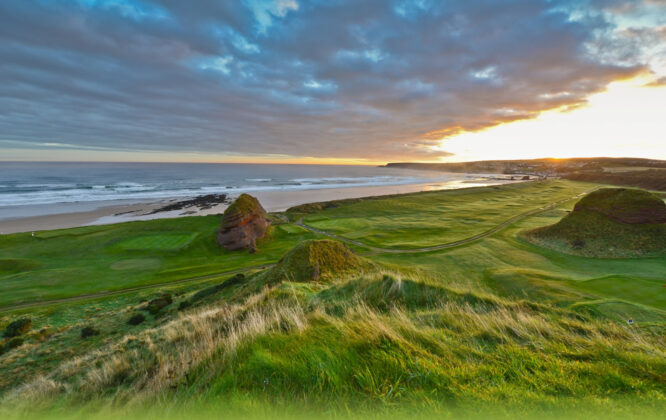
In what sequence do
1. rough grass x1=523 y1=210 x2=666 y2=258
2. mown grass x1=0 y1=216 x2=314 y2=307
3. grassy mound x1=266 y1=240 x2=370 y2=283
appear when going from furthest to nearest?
rough grass x1=523 y1=210 x2=666 y2=258 → mown grass x1=0 y1=216 x2=314 y2=307 → grassy mound x1=266 y1=240 x2=370 y2=283

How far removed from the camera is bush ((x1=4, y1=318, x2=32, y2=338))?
13.8m

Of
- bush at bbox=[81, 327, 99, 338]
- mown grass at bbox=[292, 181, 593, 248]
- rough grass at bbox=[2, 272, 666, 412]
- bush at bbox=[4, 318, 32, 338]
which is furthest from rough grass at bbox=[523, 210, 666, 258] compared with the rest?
bush at bbox=[4, 318, 32, 338]

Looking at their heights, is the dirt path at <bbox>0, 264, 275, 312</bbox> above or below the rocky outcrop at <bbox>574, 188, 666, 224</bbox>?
below

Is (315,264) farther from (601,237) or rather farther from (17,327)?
(601,237)

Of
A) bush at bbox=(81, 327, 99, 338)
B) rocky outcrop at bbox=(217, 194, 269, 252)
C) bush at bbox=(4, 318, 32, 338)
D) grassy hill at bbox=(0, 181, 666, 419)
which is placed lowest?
bush at bbox=(4, 318, 32, 338)

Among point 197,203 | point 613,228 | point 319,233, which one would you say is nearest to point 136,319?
point 319,233

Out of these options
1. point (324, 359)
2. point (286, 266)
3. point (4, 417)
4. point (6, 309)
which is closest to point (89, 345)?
point (286, 266)

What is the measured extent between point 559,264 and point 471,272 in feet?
39.4

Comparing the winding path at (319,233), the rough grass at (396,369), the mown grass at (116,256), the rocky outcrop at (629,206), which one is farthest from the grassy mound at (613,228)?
the mown grass at (116,256)

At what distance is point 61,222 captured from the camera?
160 feet

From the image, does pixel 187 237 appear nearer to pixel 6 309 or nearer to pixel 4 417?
pixel 6 309

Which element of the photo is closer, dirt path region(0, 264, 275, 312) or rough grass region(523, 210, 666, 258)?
dirt path region(0, 264, 275, 312)

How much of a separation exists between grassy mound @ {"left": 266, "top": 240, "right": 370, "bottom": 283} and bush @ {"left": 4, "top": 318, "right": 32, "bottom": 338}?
14243 millimetres

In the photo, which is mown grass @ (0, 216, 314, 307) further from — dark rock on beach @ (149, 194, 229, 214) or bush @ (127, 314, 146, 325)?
dark rock on beach @ (149, 194, 229, 214)
